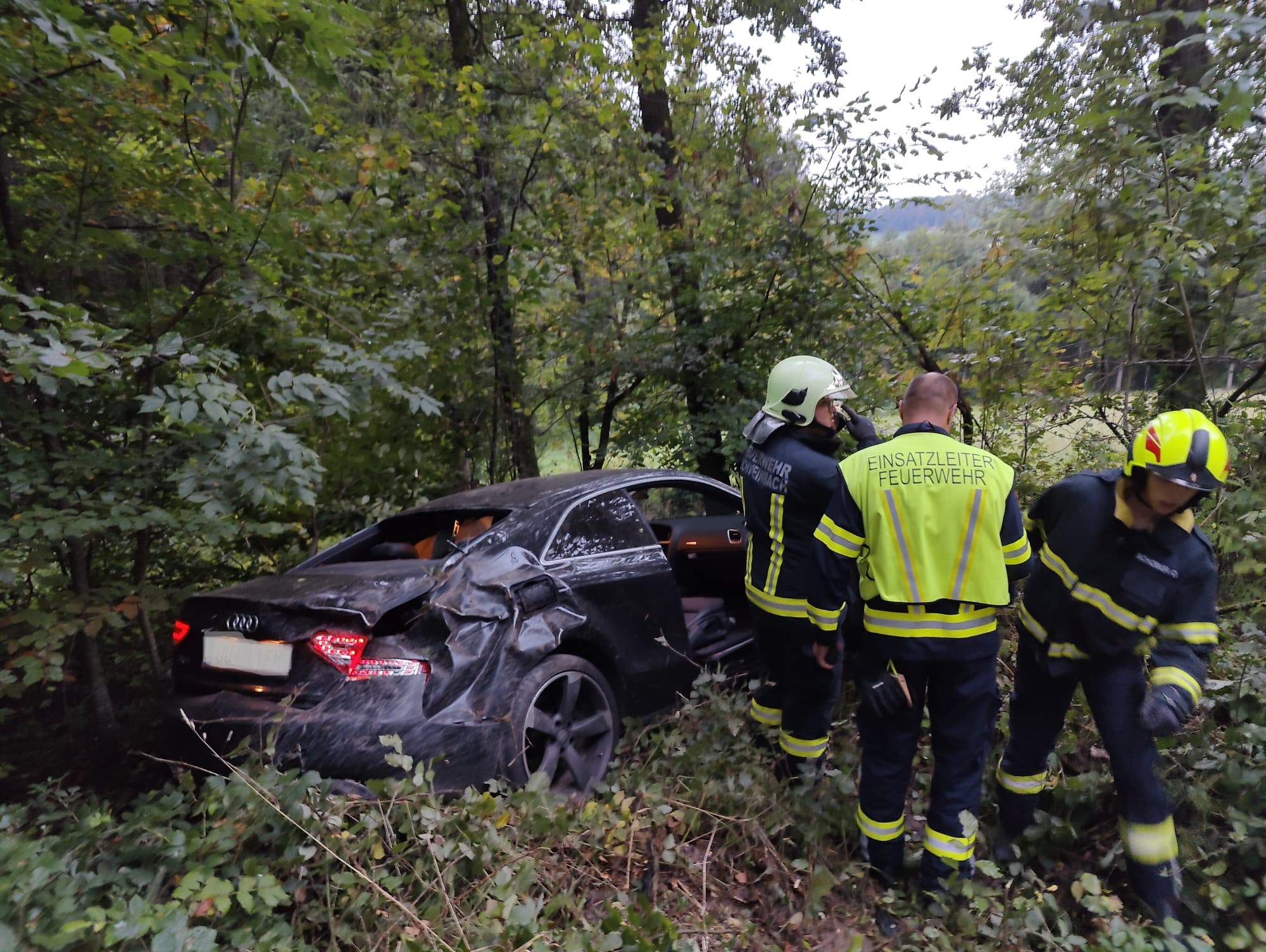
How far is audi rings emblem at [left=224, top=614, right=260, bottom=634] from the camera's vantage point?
280 centimetres

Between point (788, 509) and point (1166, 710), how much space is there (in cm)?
149

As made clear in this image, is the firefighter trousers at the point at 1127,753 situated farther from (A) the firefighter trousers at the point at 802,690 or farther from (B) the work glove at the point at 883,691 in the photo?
(A) the firefighter trousers at the point at 802,690

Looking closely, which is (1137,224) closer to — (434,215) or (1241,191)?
(1241,191)

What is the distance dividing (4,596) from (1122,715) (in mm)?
5241

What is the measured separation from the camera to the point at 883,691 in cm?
261

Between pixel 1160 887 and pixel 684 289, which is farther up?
pixel 684 289

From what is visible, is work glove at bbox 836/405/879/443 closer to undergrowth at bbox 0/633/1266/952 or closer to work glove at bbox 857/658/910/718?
work glove at bbox 857/658/910/718

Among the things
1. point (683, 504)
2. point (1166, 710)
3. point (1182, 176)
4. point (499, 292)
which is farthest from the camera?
point (499, 292)

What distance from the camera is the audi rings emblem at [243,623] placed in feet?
9.20

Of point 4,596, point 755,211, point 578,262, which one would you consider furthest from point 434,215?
point 4,596

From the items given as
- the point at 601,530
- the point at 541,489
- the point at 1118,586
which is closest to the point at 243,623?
the point at 541,489

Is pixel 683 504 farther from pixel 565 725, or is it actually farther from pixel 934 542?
pixel 934 542

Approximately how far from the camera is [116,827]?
212 cm

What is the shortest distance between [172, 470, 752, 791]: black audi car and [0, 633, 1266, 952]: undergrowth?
18 cm
